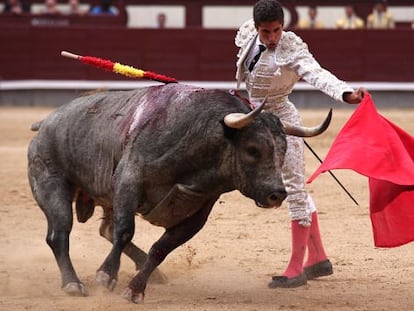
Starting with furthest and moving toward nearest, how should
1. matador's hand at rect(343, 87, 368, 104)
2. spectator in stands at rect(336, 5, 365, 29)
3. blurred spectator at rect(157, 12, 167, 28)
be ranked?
blurred spectator at rect(157, 12, 167, 28), spectator in stands at rect(336, 5, 365, 29), matador's hand at rect(343, 87, 368, 104)

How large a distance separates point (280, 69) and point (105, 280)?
1.13 metres

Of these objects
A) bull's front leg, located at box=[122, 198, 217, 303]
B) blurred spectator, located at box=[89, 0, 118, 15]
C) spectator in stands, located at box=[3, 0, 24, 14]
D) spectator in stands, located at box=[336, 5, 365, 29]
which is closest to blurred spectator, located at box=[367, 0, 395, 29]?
spectator in stands, located at box=[336, 5, 365, 29]

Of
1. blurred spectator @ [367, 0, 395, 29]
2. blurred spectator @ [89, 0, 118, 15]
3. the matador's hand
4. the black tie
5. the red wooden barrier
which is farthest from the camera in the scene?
blurred spectator @ [89, 0, 118, 15]

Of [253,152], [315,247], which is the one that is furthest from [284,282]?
[253,152]

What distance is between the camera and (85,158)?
4660 mm

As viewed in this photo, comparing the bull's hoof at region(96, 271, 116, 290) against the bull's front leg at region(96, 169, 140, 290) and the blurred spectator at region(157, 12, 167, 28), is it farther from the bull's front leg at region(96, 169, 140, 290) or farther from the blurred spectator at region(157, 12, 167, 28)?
the blurred spectator at region(157, 12, 167, 28)

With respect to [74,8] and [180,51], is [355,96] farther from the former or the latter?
[74,8]

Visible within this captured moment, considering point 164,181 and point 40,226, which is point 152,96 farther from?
point 40,226

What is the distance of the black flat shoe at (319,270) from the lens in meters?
4.93

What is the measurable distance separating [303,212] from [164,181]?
770mm

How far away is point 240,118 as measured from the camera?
4.04 m

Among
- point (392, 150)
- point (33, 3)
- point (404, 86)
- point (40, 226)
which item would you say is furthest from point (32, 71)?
point (392, 150)

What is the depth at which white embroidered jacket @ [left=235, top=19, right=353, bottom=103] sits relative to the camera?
4.51 m

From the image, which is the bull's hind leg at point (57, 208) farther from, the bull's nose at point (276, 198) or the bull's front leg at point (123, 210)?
the bull's nose at point (276, 198)
